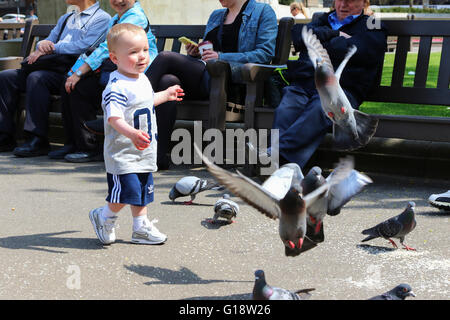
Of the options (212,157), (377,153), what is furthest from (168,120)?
(377,153)

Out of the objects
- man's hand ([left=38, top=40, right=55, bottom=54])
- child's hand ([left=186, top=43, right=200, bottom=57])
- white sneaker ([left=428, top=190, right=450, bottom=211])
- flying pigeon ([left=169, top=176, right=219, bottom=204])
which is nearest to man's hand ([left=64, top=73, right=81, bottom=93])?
man's hand ([left=38, top=40, right=55, bottom=54])

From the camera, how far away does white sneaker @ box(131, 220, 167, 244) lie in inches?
155

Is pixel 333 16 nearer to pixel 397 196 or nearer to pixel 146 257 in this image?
pixel 397 196

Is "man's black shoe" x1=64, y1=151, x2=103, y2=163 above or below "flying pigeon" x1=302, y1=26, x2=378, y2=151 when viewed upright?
below

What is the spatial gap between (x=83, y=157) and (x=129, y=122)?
2906 millimetres

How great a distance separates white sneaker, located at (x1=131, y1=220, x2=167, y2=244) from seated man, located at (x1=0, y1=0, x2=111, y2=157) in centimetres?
322

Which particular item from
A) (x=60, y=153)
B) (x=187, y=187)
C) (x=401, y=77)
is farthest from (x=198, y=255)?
(x=60, y=153)

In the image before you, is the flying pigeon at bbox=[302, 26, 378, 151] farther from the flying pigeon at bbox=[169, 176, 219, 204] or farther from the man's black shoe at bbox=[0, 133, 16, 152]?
the man's black shoe at bbox=[0, 133, 16, 152]

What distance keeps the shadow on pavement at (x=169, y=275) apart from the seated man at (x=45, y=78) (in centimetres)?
364

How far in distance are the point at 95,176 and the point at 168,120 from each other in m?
0.82

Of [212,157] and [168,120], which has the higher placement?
[168,120]

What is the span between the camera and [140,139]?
3.51m

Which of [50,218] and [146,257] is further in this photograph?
[50,218]

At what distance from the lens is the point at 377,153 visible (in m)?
6.16
